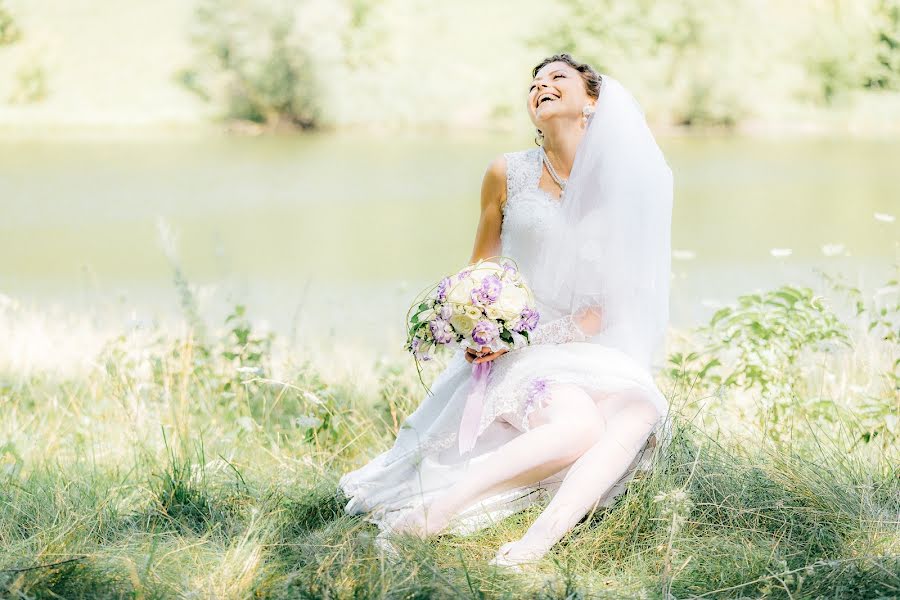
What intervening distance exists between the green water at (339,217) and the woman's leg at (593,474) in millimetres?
2629

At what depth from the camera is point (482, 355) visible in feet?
9.81

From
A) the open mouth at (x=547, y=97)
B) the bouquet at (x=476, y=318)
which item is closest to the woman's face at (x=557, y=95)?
the open mouth at (x=547, y=97)

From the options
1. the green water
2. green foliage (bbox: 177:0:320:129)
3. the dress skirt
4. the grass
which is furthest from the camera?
green foliage (bbox: 177:0:320:129)

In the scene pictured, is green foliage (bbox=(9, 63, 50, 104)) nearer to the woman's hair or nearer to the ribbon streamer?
the woman's hair

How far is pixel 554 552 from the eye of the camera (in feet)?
8.70

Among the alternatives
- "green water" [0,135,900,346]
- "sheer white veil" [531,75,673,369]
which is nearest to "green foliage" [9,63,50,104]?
"green water" [0,135,900,346]

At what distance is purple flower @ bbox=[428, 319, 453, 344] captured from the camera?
294 cm

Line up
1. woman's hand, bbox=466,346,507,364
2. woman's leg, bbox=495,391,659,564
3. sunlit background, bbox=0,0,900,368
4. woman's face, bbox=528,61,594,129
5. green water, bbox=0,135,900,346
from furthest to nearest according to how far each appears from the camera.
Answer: sunlit background, bbox=0,0,900,368
green water, bbox=0,135,900,346
woman's face, bbox=528,61,594,129
woman's hand, bbox=466,346,507,364
woman's leg, bbox=495,391,659,564

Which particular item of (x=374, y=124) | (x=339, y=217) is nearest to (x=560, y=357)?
(x=339, y=217)

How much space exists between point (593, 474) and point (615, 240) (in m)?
0.81

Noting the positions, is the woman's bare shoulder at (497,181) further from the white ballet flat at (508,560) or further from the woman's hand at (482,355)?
the white ballet flat at (508,560)

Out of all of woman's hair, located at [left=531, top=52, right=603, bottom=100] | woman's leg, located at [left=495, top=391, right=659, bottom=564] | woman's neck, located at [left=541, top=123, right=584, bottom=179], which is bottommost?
woman's leg, located at [left=495, top=391, right=659, bottom=564]

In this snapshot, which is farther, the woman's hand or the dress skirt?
the woman's hand

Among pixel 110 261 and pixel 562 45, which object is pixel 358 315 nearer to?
pixel 110 261
